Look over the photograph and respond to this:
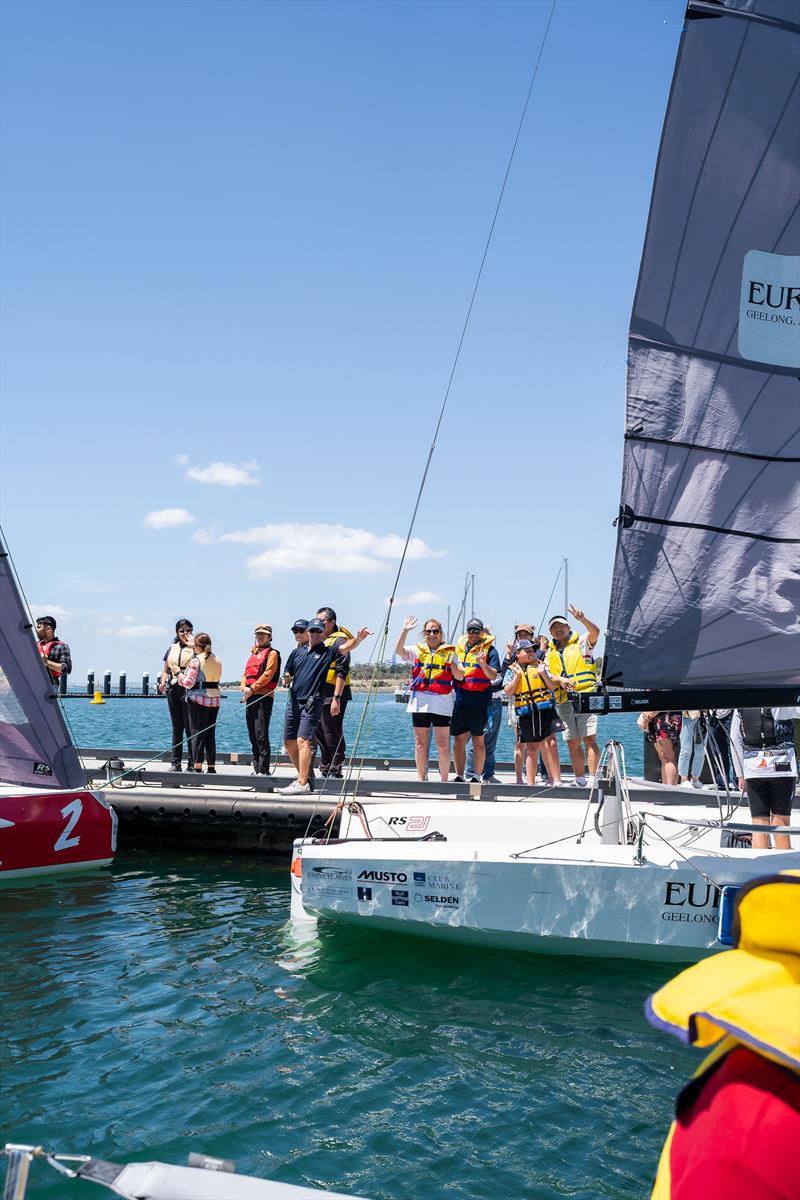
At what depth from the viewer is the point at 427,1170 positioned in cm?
441

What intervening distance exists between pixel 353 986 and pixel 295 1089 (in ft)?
5.30

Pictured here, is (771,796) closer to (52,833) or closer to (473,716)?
(473,716)

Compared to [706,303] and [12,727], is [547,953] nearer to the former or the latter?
[706,303]

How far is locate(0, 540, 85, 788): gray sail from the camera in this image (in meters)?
9.45

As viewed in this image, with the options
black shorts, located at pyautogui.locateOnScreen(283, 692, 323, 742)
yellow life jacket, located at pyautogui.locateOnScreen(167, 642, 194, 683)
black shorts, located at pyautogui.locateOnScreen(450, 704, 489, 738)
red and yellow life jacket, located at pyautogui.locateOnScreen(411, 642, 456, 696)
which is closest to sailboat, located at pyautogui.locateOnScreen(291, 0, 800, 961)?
black shorts, located at pyautogui.locateOnScreen(283, 692, 323, 742)

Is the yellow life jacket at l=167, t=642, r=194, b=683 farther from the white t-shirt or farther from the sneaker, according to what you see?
the white t-shirt

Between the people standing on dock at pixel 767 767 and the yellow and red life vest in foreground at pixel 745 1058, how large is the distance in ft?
18.3

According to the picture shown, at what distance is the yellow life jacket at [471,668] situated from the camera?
1159 cm

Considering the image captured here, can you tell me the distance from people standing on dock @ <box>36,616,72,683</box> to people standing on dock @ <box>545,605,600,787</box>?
605cm

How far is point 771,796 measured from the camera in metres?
7.38

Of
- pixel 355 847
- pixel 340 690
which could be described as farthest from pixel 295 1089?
pixel 340 690

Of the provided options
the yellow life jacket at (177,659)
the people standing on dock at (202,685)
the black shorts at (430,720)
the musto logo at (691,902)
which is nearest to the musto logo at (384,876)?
the musto logo at (691,902)

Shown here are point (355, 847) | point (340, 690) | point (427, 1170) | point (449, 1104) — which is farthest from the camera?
point (340, 690)

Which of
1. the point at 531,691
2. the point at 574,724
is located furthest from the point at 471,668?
the point at 574,724
